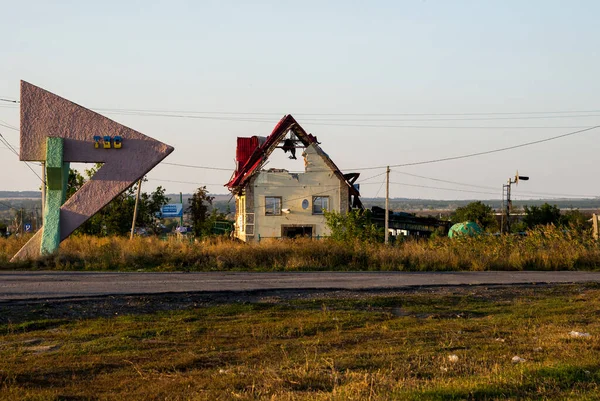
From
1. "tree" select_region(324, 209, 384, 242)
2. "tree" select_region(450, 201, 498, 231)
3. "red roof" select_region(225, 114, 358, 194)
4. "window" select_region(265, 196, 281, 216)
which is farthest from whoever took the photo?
"tree" select_region(450, 201, 498, 231)

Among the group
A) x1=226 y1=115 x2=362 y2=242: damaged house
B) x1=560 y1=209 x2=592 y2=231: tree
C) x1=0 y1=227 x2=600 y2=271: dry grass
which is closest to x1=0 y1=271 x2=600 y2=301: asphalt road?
x1=0 y1=227 x2=600 y2=271: dry grass

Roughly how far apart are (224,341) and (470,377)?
4178 mm

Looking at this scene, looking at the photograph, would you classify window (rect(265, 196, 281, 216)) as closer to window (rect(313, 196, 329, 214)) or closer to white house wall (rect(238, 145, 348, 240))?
white house wall (rect(238, 145, 348, 240))

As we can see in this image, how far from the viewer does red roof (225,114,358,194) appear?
4850 centimetres

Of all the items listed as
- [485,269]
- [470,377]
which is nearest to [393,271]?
[485,269]

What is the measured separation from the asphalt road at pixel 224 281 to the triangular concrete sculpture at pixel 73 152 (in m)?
3.55

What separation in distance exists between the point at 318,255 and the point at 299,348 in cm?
1527

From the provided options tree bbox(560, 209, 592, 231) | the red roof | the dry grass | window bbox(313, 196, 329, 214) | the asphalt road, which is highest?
the red roof

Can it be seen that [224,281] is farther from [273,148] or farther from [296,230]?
[296,230]

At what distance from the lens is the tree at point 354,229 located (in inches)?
1242

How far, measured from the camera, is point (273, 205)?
51938 millimetres

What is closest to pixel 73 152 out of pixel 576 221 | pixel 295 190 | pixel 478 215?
pixel 295 190

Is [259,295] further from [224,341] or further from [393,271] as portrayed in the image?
[393,271]

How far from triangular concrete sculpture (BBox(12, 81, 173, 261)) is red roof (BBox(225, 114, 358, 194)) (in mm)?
23161
